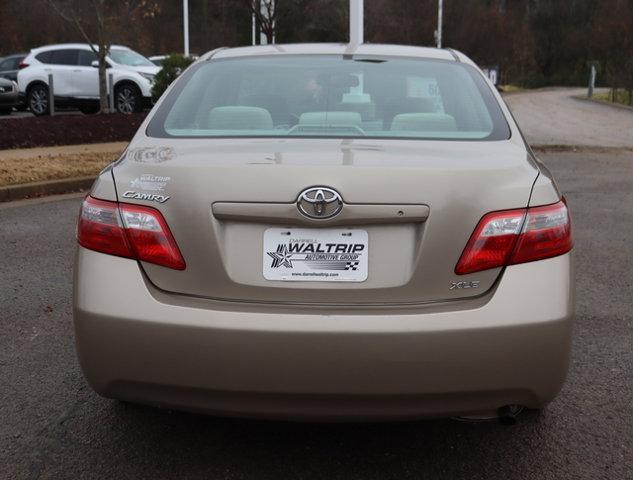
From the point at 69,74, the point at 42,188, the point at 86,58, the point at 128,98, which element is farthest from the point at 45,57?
the point at 42,188

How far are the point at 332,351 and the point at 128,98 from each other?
18.7m

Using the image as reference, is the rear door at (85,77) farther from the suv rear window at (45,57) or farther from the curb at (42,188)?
the curb at (42,188)

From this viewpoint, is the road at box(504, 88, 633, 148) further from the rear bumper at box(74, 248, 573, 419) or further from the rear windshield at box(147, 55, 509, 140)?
the rear bumper at box(74, 248, 573, 419)

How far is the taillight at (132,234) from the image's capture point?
2.58 m

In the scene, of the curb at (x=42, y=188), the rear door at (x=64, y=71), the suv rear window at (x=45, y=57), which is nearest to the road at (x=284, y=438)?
the curb at (x=42, y=188)

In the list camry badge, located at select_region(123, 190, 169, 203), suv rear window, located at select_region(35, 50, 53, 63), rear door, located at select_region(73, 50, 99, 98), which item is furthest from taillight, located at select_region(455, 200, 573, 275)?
suv rear window, located at select_region(35, 50, 53, 63)

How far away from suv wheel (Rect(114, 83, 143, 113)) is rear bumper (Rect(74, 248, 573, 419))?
1813cm

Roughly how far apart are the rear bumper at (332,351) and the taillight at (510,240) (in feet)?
0.15

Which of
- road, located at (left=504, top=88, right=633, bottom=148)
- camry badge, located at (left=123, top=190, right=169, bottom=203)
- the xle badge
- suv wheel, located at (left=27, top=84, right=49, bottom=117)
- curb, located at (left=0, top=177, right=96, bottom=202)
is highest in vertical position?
camry badge, located at (left=123, top=190, right=169, bottom=203)

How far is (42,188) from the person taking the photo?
9.17 m

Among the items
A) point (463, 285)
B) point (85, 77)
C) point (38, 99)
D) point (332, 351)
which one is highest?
point (463, 285)

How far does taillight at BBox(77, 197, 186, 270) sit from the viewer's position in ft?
8.45

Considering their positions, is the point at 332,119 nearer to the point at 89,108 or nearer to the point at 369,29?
the point at 89,108

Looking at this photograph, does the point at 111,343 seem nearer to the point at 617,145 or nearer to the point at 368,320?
the point at 368,320
